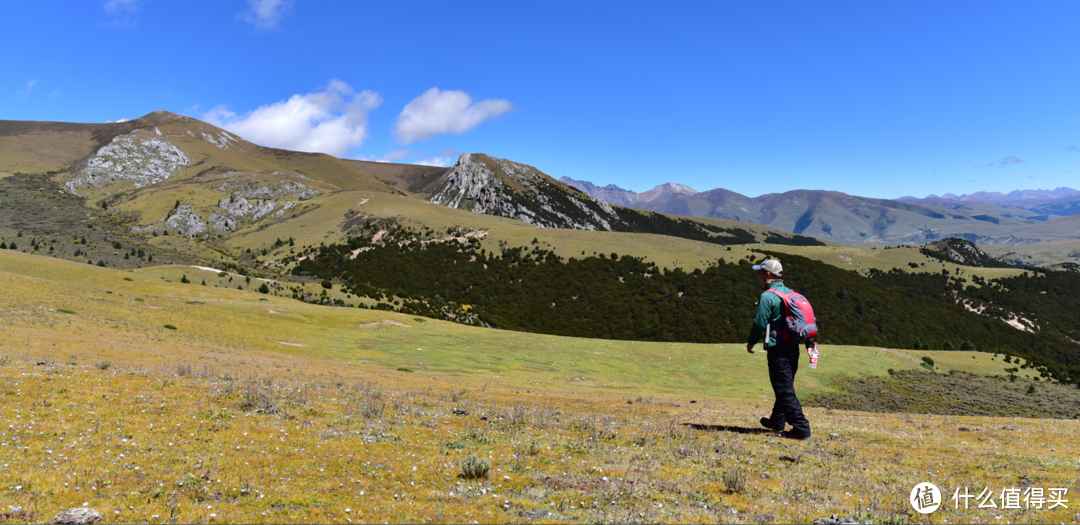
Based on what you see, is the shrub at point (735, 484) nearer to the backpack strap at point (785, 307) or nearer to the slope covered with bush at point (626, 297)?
the backpack strap at point (785, 307)

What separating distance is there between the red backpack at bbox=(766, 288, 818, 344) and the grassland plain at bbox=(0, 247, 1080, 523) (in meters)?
2.98

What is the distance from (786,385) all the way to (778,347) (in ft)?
3.81

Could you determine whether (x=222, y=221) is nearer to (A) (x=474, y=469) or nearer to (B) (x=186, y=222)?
(B) (x=186, y=222)

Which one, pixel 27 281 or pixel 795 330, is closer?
pixel 795 330

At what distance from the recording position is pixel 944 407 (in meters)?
39.9

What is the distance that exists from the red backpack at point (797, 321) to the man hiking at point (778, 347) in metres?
0.13

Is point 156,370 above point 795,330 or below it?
below

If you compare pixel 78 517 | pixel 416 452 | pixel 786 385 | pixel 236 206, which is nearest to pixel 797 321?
pixel 786 385

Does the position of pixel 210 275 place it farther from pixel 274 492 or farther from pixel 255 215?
pixel 255 215

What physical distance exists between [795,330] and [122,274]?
243 feet

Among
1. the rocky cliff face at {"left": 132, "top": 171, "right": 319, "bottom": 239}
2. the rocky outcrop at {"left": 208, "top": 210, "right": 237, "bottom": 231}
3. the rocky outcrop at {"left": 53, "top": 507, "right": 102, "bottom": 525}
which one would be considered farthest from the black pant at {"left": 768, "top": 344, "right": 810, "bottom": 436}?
the rocky outcrop at {"left": 208, "top": 210, "right": 237, "bottom": 231}

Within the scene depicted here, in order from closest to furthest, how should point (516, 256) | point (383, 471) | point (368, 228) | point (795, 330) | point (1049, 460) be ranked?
point (383, 471), point (1049, 460), point (795, 330), point (516, 256), point (368, 228)

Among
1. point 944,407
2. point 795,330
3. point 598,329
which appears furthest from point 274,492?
point 598,329

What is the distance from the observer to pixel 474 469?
31.0 ft
